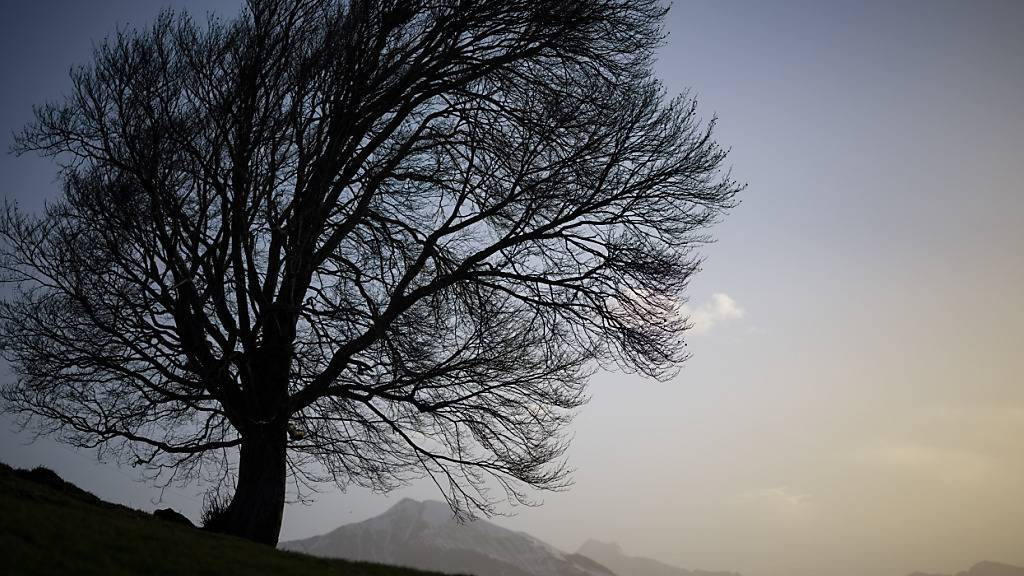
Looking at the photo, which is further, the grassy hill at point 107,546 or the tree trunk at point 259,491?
the tree trunk at point 259,491

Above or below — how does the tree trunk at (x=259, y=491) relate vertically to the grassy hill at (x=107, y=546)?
above

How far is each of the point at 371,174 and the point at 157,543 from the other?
8544mm

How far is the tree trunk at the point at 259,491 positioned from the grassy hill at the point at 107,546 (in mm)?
1520

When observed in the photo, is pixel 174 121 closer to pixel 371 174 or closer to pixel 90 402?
pixel 371 174

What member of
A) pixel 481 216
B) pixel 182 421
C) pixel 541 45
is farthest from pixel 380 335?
pixel 541 45

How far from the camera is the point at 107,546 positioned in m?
7.46

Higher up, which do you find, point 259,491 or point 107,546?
point 259,491

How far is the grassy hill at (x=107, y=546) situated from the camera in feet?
21.6

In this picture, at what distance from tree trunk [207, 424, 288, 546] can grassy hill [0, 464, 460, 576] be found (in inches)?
59.8

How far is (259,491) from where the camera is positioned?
12539mm

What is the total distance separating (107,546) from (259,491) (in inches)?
203

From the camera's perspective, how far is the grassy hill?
659 centimetres

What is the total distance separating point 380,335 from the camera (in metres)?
11.8

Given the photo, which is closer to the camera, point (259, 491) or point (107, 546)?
point (107, 546)
